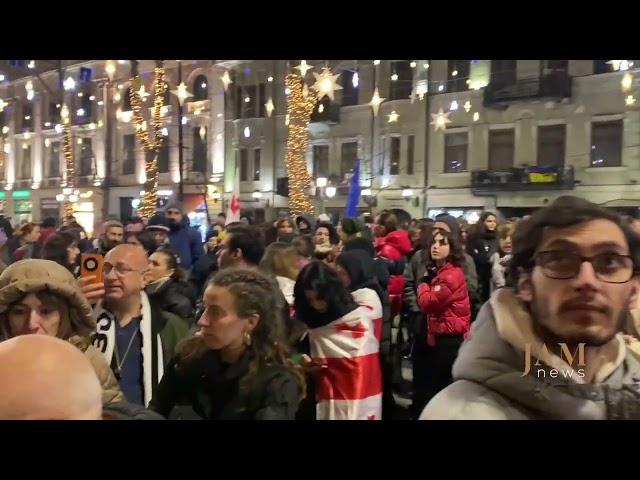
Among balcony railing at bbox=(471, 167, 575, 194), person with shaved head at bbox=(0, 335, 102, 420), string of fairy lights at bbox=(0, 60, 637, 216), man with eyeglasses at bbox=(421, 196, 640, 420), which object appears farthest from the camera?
string of fairy lights at bbox=(0, 60, 637, 216)

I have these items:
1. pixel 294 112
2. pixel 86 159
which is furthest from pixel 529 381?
pixel 86 159

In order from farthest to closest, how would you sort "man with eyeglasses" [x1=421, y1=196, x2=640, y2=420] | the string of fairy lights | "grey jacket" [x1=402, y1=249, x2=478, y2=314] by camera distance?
"grey jacket" [x1=402, y1=249, x2=478, y2=314]
the string of fairy lights
"man with eyeglasses" [x1=421, y1=196, x2=640, y2=420]

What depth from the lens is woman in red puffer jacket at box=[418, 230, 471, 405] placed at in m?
1.87

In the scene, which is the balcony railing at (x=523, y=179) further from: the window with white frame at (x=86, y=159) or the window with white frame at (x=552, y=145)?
the window with white frame at (x=86, y=159)

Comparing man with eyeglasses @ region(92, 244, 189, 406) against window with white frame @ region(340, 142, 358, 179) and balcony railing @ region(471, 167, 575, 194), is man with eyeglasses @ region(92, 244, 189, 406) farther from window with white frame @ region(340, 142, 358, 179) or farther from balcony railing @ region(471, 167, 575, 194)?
balcony railing @ region(471, 167, 575, 194)

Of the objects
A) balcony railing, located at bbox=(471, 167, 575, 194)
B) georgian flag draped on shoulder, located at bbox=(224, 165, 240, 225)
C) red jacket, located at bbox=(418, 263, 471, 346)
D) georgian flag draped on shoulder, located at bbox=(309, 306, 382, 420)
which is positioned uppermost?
balcony railing, located at bbox=(471, 167, 575, 194)

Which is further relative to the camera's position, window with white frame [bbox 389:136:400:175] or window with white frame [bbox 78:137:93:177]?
window with white frame [bbox 78:137:93:177]

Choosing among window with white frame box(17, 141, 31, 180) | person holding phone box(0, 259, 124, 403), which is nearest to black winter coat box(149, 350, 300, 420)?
person holding phone box(0, 259, 124, 403)

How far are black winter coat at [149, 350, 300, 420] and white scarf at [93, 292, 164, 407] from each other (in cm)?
9

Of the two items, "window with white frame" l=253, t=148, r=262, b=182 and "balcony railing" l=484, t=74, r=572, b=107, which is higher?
"balcony railing" l=484, t=74, r=572, b=107

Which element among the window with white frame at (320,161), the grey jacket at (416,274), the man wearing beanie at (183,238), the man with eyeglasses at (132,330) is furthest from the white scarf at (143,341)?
the grey jacket at (416,274)

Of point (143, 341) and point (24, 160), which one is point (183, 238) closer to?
point (143, 341)

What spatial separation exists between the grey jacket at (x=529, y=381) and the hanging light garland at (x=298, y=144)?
724 mm
